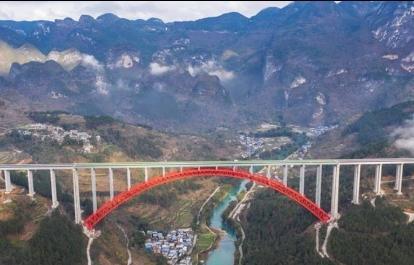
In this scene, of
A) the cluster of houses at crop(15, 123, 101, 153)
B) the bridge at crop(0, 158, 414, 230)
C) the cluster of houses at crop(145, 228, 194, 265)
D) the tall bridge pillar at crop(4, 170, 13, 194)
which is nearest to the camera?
the bridge at crop(0, 158, 414, 230)

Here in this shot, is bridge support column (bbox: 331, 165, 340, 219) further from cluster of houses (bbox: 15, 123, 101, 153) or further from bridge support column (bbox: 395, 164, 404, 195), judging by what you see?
cluster of houses (bbox: 15, 123, 101, 153)

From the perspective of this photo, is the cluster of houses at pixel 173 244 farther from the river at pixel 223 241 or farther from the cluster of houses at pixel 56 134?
the cluster of houses at pixel 56 134

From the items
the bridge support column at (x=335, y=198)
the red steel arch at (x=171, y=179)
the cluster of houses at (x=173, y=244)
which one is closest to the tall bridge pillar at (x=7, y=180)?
the red steel arch at (x=171, y=179)

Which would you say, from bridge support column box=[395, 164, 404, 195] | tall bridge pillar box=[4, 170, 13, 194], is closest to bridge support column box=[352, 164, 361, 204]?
bridge support column box=[395, 164, 404, 195]

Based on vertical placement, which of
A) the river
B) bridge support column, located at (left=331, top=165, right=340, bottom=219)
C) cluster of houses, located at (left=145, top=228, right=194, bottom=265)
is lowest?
the river

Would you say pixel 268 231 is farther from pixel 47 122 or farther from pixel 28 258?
pixel 47 122

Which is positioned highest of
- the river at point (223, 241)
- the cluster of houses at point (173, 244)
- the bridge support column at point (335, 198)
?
the bridge support column at point (335, 198)

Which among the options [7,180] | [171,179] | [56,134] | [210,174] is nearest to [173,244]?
[171,179]

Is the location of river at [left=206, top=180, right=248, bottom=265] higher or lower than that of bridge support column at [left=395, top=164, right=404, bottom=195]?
lower
